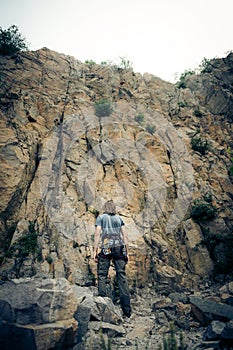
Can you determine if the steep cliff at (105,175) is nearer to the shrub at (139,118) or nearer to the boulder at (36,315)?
the shrub at (139,118)

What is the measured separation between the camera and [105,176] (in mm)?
9633

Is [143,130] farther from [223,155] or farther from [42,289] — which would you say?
[42,289]

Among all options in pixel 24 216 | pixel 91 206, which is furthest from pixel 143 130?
pixel 24 216

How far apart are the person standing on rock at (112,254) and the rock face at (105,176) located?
902mm

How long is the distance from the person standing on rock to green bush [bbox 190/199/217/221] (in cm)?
455

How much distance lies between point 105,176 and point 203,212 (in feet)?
12.9

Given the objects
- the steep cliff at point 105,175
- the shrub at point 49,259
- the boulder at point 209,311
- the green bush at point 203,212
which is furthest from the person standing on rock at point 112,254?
the green bush at point 203,212

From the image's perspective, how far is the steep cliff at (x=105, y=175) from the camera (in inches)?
302

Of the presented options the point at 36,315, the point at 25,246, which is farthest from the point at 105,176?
the point at 36,315

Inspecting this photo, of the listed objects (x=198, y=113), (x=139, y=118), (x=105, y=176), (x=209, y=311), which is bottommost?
(x=209, y=311)

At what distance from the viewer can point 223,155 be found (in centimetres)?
1208

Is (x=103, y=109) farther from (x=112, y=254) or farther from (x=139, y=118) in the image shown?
(x=112, y=254)

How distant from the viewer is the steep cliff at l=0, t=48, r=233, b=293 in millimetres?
7664

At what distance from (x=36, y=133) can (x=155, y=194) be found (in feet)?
18.1
